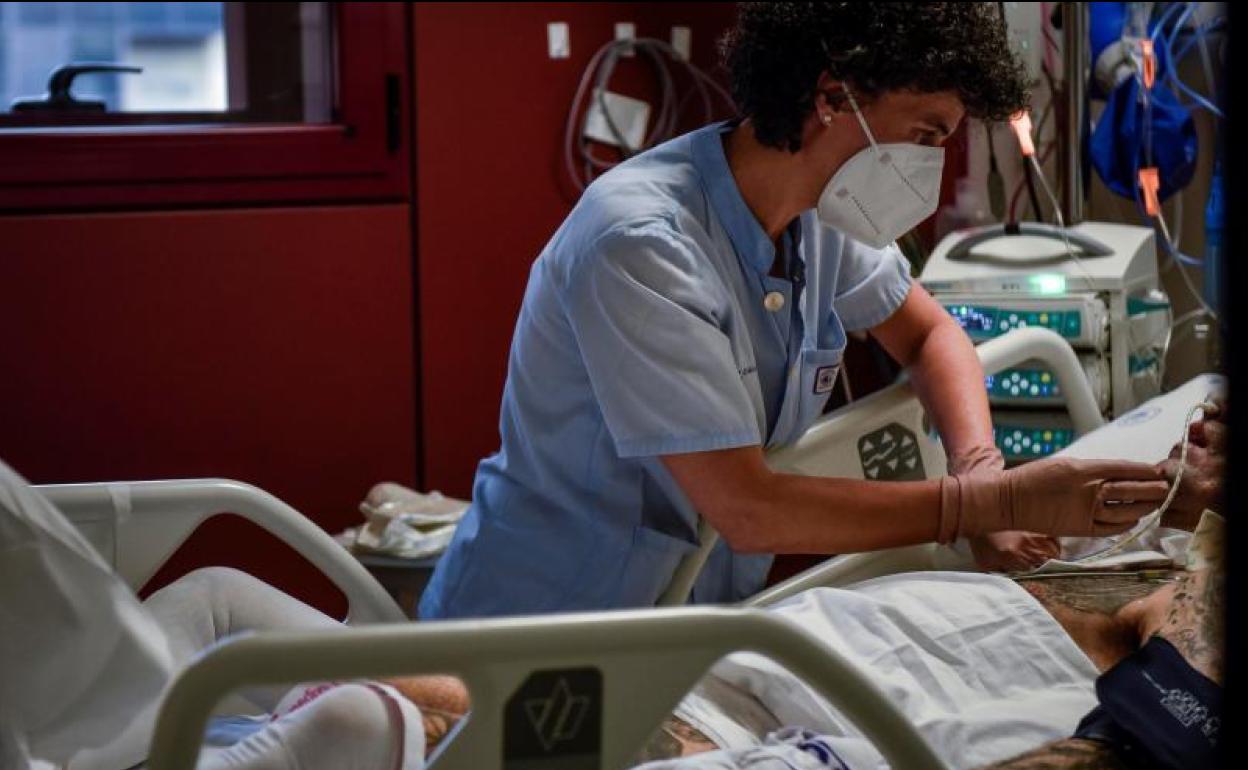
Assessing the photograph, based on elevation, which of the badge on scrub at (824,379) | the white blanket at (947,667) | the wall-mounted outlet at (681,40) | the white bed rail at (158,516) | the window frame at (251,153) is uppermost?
the wall-mounted outlet at (681,40)

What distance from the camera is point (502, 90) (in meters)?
3.83

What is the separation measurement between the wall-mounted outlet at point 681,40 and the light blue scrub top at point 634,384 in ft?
5.95

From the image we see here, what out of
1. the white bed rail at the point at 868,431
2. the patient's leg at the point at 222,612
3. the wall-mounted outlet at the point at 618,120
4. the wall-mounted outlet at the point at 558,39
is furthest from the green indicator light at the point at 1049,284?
the patient's leg at the point at 222,612

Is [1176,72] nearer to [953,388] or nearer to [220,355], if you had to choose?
[953,388]

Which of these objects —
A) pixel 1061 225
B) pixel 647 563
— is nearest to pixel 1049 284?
pixel 1061 225

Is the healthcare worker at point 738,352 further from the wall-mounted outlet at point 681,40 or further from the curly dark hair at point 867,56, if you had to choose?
the wall-mounted outlet at point 681,40

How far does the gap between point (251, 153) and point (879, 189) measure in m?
1.94

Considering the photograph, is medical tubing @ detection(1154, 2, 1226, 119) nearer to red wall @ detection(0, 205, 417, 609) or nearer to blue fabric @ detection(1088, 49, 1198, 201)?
blue fabric @ detection(1088, 49, 1198, 201)

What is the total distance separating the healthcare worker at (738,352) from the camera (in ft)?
6.23

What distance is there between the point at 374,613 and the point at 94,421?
1773 millimetres

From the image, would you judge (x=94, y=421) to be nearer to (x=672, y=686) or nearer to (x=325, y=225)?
(x=325, y=225)

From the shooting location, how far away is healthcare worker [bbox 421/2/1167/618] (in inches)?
74.7

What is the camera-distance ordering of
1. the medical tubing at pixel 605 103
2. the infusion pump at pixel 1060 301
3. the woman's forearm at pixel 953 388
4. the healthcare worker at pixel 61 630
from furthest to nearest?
the medical tubing at pixel 605 103 → the infusion pump at pixel 1060 301 → the woman's forearm at pixel 953 388 → the healthcare worker at pixel 61 630

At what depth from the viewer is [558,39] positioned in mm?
3859
